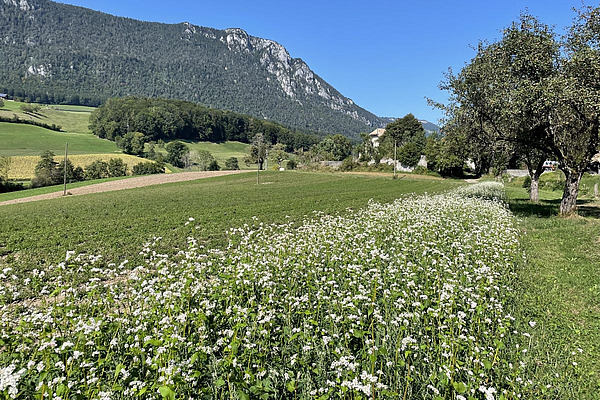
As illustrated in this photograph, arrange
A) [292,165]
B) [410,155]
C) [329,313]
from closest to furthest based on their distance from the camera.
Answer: [329,313] → [410,155] → [292,165]

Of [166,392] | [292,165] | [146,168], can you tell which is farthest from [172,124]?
[166,392]

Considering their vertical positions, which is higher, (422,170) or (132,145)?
(132,145)

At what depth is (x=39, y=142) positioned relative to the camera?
9194cm

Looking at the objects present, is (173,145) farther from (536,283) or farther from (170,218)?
(536,283)

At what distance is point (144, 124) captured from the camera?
119 metres

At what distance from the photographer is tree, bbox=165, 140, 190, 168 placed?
103 m

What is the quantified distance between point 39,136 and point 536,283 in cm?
12520

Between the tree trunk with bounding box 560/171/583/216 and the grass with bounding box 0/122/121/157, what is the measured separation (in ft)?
326

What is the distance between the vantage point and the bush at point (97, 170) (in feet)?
226

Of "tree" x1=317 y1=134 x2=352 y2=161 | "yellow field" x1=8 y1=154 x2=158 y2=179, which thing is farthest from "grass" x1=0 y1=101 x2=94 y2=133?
"tree" x1=317 y1=134 x2=352 y2=161

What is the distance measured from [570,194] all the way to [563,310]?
12.9m

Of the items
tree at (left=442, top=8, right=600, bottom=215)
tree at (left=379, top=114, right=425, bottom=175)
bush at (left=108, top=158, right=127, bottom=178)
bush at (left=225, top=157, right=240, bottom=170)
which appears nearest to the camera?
tree at (left=442, top=8, right=600, bottom=215)

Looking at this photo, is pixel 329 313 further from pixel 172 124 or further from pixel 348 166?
pixel 172 124

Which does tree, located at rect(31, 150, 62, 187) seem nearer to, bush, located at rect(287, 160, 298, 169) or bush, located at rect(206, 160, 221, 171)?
bush, located at rect(206, 160, 221, 171)
